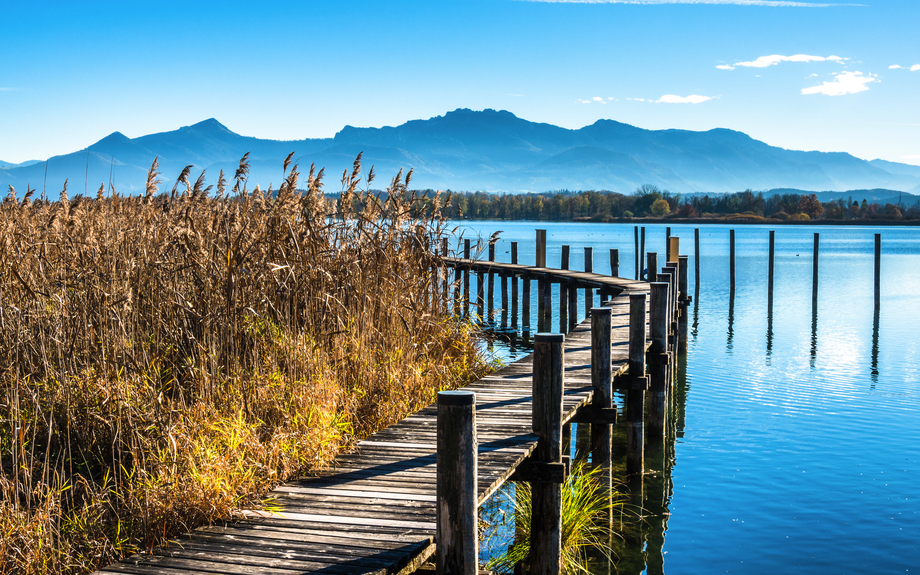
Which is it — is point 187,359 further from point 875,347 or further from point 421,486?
point 875,347

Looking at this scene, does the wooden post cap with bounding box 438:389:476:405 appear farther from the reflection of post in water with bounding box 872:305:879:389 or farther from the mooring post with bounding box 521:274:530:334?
the mooring post with bounding box 521:274:530:334

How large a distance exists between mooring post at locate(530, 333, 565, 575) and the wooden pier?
1 centimetres

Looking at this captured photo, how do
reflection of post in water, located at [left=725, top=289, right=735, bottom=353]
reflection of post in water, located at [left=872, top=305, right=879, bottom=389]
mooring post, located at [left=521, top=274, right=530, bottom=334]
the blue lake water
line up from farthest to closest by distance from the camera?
mooring post, located at [left=521, top=274, right=530, bottom=334] < reflection of post in water, located at [left=725, top=289, right=735, bottom=353] < reflection of post in water, located at [left=872, top=305, right=879, bottom=389] < the blue lake water

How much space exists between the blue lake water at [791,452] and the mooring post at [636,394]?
1.53ft

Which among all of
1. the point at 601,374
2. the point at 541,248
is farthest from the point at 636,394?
the point at 541,248

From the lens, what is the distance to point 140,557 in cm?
388

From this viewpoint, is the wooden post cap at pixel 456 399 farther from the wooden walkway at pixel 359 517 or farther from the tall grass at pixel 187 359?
the tall grass at pixel 187 359

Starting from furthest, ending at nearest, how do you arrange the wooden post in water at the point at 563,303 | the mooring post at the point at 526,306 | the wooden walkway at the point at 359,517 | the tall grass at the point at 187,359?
1. the mooring post at the point at 526,306
2. the wooden post in water at the point at 563,303
3. the tall grass at the point at 187,359
4. the wooden walkway at the point at 359,517

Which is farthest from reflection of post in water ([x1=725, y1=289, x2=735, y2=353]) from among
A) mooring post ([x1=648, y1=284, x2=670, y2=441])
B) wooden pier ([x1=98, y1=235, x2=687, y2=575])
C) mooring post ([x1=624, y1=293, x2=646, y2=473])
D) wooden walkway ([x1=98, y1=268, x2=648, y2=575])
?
wooden walkway ([x1=98, y1=268, x2=648, y2=575])

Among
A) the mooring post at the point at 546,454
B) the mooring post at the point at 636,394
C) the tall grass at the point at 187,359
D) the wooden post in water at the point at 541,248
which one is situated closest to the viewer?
the tall grass at the point at 187,359

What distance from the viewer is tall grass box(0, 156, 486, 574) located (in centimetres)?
437

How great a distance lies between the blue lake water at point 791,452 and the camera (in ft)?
24.7

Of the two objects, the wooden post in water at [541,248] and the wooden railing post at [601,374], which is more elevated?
the wooden post in water at [541,248]

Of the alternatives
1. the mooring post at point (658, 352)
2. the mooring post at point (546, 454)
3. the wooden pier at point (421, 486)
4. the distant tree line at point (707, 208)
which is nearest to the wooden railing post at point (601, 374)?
the wooden pier at point (421, 486)
